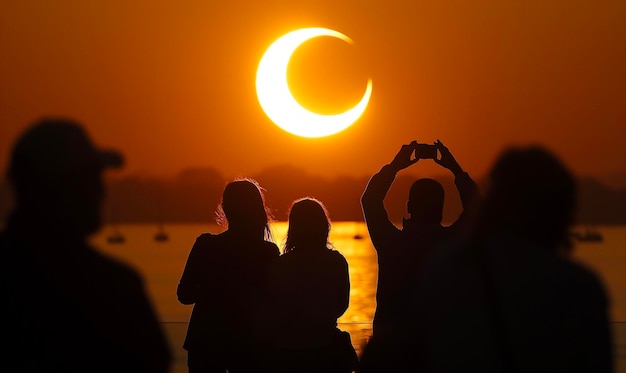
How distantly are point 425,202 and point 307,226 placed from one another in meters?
0.57

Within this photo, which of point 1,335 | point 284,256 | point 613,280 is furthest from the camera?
point 613,280

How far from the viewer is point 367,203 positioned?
5691 mm

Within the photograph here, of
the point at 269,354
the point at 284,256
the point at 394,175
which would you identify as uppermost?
the point at 394,175

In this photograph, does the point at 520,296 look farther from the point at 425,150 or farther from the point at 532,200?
the point at 425,150

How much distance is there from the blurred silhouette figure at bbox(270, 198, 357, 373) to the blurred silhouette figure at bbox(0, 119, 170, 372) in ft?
8.11

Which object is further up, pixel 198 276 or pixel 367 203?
pixel 367 203

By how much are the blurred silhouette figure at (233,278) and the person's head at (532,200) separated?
9.25ft

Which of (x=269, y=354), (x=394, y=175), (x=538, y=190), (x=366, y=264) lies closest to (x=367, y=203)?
(x=394, y=175)

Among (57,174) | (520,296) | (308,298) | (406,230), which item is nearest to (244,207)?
(308,298)

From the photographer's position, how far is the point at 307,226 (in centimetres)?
557

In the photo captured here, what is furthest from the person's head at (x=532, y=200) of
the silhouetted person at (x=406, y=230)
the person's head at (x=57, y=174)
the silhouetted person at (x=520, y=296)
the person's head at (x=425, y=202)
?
the person's head at (x=425, y=202)

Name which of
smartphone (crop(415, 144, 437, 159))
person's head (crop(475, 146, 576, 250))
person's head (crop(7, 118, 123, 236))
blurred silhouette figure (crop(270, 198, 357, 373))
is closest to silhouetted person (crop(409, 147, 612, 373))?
person's head (crop(475, 146, 576, 250))

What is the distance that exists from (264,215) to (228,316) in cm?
53

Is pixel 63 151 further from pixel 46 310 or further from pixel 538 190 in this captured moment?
pixel 538 190
